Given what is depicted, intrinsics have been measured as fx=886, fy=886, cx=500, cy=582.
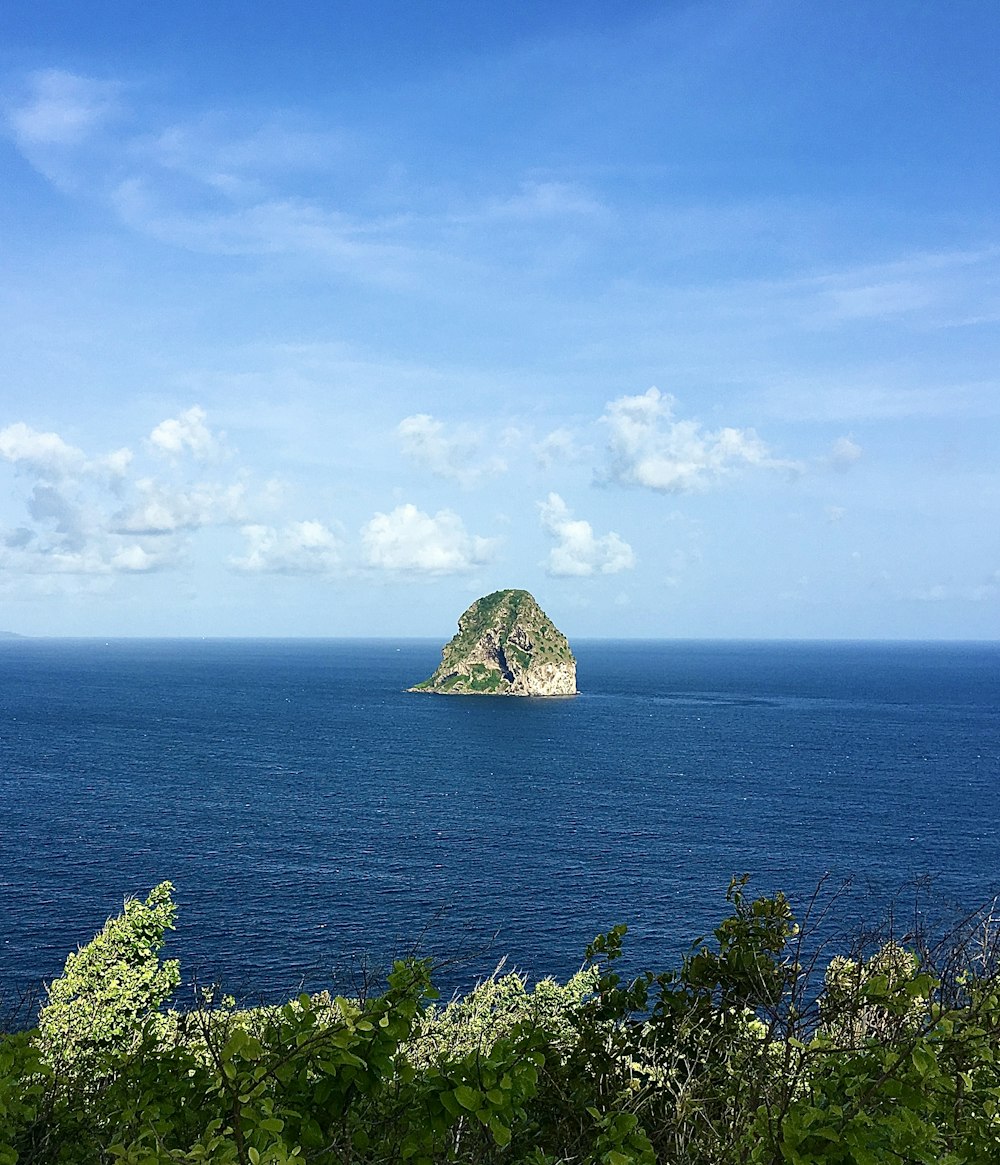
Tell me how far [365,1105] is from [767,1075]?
405 centimetres

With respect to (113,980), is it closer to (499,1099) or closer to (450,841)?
(499,1099)

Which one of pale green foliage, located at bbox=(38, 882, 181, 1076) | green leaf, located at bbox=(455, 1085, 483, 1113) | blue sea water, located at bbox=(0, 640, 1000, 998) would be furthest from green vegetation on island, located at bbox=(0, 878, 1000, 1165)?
pale green foliage, located at bbox=(38, 882, 181, 1076)

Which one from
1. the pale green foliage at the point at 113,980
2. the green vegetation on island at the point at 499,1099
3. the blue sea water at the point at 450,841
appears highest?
the green vegetation on island at the point at 499,1099

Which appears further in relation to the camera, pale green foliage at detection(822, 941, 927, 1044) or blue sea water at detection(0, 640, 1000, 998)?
blue sea water at detection(0, 640, 1000, 998)

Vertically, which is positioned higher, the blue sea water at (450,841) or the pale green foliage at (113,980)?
the pale green foliage at (113,980)

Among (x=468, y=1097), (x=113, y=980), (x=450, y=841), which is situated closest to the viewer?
(x=468, y=1097)

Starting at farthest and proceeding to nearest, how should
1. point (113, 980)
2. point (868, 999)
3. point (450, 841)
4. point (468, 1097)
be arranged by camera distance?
point (450, 841)
point (113, 980)
point (868, 999)
point (468, 1097)

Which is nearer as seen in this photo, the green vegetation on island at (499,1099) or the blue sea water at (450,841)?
the green vegetation on island at (499,1099)

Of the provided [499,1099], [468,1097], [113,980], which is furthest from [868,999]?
[113,980]

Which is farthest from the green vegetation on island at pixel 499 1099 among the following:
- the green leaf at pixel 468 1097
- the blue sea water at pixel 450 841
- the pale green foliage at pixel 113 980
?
the pale green foliage at pixel 113 980

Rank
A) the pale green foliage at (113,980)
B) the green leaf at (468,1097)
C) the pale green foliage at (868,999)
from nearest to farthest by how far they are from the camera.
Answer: the green leaf at (468,1097) < the pale green foliage at (868,999) < the pale green foliage at (113,980)

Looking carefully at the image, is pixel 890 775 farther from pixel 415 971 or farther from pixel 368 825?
pixel 415 971

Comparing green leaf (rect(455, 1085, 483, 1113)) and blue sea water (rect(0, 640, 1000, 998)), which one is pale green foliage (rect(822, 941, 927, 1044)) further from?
blue sea water (rect(0, 640, 1000, 998))

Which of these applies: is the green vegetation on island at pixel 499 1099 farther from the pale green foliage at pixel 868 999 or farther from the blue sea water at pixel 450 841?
the blue sea water at pixel 450 841
